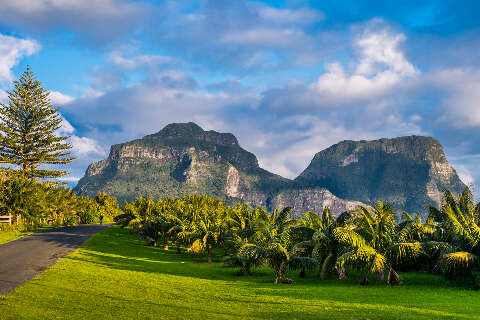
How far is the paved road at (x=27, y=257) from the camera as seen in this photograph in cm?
1557

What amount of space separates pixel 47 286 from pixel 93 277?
113 inches

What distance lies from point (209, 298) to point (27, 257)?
1402cm

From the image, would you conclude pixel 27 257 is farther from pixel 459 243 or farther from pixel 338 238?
pixel 459 243

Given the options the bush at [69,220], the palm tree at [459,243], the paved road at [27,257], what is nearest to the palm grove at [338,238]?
the palm tree at [459,243]

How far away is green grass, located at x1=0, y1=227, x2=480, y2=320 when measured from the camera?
35.7ft

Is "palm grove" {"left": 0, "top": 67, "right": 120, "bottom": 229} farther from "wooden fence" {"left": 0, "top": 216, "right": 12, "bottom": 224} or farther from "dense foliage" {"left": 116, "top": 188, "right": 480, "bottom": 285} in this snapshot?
"dense foliage" {"left": 116, "top": 188, "right": 480, "bottom": 285}

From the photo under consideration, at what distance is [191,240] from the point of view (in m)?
29.5

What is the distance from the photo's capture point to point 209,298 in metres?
13.6

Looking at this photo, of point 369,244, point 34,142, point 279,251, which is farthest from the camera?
point 34,142

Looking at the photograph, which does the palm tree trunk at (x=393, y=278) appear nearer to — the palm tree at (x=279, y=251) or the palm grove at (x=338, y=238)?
the palm grove at (x=338, y=238)

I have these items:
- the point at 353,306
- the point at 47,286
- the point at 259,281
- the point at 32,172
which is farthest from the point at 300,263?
the point at 32,172

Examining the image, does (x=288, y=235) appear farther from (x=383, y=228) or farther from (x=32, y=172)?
(x=32, y=172)

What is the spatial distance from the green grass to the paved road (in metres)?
0.77

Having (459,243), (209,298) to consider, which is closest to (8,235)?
(209,298)
